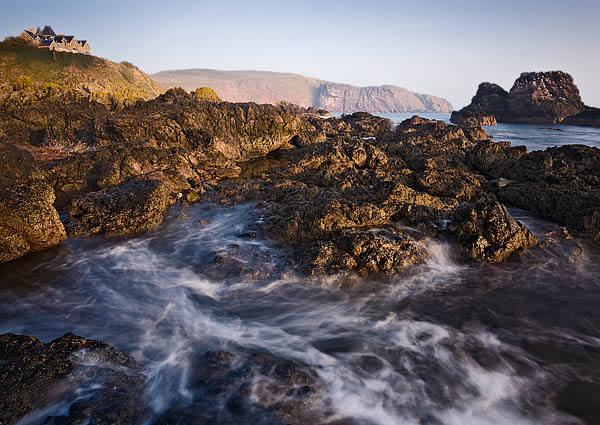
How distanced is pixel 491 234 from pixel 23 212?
10256 millimetres

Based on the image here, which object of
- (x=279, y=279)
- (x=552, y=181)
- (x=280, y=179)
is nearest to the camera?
(x=279, y=279)

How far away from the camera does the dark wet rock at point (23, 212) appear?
6.28 m

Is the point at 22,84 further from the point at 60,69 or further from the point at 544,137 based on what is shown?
the point at 544,137

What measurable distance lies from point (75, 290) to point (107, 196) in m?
3.65

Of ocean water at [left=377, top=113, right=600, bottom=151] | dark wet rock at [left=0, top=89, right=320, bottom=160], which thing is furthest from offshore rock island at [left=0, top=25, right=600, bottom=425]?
ocean water at [left=377, top=113, right=600, bottom=151]

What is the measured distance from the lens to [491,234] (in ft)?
21.8

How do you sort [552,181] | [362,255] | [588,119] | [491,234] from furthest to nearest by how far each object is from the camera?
[588,119]
[552,181]
[491,234]
[362,255]

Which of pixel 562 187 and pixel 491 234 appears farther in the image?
pixel 562 187

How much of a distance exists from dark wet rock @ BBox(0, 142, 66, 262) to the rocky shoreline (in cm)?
3

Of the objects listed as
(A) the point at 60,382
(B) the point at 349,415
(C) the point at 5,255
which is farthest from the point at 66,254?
(B) the point at 349,415

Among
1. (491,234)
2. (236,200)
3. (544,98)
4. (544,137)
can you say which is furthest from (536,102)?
(236,200)

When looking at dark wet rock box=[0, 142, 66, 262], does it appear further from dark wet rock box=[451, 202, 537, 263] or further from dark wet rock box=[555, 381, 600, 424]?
dark wet rock box=[555, 381, 600, 424]

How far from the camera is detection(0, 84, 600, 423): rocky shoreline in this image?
11.7 ft

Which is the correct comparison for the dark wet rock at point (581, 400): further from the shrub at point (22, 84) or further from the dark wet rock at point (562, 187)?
the shrub at point (22, 84)
